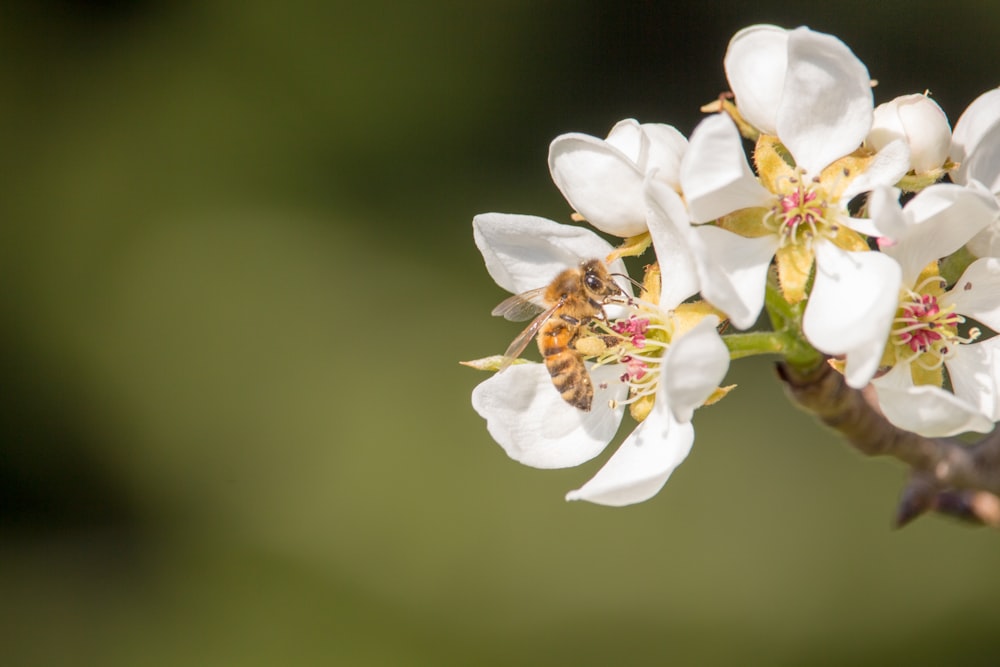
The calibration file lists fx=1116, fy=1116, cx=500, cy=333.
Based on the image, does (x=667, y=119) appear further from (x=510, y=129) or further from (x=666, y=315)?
(x=666, y=315)

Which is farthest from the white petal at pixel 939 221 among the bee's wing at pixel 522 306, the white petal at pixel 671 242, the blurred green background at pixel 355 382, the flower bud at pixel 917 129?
the blurred green background at pixel 355 382

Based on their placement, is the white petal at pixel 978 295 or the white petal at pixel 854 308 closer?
the white petal at pixel 854 308

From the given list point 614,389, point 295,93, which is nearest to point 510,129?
point 295,93

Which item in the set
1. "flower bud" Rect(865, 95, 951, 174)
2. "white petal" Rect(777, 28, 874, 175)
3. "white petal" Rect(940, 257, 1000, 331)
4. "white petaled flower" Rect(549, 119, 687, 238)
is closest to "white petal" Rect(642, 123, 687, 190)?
"white petaled flower" Rect(549, 119, 687, 238)

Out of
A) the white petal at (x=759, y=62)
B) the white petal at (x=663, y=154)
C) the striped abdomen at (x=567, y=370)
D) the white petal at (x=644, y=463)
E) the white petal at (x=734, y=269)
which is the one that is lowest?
the white petal at (x=644, y=463)

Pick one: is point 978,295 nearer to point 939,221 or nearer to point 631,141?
point 939,221

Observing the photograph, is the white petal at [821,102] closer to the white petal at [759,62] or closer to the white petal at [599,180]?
the white petal at [759,62]

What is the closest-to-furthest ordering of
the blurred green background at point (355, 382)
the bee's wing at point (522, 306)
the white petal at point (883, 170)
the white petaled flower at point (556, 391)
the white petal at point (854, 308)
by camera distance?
1. the white petal at point (854, 308)
2. the white petal at point (883, 170)
3. the white petaled flower at point (556, 391)
4. the bee's wing at point (522, 306)
5. the blurred green background at point (355, 382)
